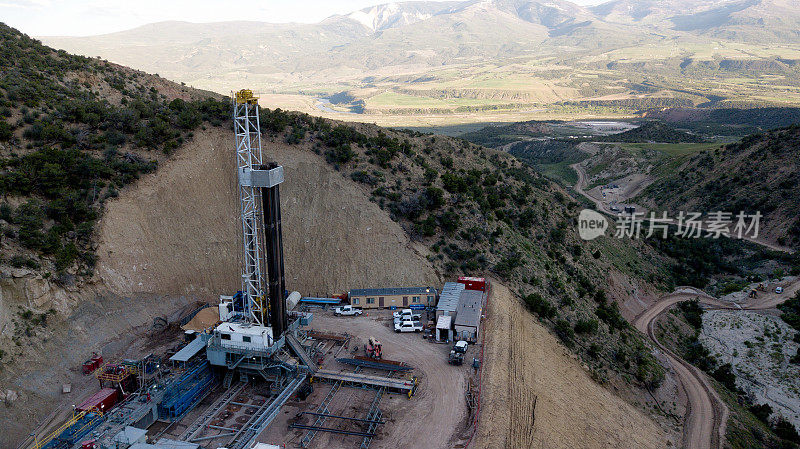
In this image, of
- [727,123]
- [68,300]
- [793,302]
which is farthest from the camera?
[727,123]

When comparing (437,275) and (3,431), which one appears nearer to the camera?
(3,431)

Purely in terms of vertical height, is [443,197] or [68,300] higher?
[443,197]

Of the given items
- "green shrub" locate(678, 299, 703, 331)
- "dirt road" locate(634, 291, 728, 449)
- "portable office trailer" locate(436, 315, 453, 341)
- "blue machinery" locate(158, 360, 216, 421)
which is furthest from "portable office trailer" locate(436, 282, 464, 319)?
"green shrub" locate(678, 299, 703, 331)

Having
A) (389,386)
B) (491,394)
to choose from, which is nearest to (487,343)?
(491,394)

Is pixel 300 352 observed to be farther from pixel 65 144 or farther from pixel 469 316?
pixel 65 144

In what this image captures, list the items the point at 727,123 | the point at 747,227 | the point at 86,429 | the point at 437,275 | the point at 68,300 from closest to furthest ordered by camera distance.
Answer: the point at 86,429
the point at 68,300
the point at 437,275
the point at 747,227
the point at 727,123

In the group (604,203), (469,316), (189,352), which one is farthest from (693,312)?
(189,352)

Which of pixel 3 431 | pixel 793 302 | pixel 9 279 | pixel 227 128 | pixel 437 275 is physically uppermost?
pixel 227 128

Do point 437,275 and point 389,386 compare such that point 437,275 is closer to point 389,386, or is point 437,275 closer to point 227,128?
point 389,386
